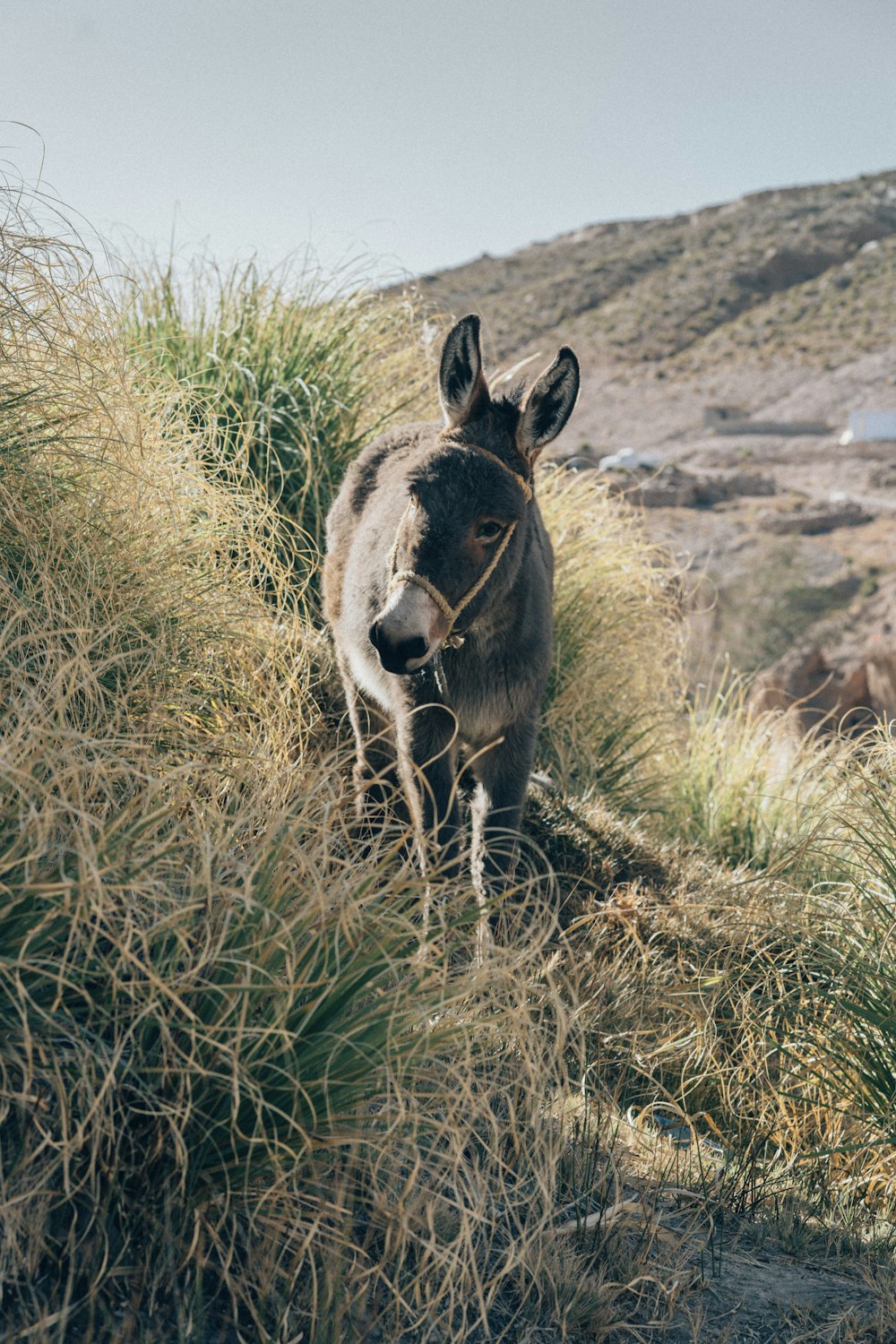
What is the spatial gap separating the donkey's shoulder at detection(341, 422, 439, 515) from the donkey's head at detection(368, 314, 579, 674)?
0.79 metres

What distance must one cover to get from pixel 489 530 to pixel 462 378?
579 millimetres

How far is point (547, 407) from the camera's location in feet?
11.9

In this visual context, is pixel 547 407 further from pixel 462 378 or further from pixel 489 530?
pixel 489 530

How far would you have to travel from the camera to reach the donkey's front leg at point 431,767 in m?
A: 3.68

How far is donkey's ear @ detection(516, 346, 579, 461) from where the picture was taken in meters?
3.55

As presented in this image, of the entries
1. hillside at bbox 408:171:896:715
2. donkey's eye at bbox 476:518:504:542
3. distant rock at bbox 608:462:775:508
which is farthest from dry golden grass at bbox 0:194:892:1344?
distant rock at bbox 608:462:775:508

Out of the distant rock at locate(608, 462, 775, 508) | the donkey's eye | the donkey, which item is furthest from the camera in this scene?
the distant rock at locate(608, 462, 775, 508)

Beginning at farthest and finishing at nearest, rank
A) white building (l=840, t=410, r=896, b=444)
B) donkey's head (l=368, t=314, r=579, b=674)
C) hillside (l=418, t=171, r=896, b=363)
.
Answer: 1. hillside (l=418, t=171, r=896, b=363)
2. white building (l=840, t=410, r=896, b=444)
3. donkey's head (l=368, t=314, r=579, b=674)

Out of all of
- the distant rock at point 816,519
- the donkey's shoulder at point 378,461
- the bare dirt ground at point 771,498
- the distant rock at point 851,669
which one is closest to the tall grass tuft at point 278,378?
the donkey's shoulder at point 378,461

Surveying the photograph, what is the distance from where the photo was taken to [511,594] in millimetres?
3795

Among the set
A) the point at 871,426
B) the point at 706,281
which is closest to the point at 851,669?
the point at 871,426

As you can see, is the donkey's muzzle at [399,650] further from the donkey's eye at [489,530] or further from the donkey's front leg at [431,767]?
the donkey's front leg at [431,767]

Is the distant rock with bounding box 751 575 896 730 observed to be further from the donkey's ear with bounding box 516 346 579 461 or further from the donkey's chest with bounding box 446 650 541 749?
the donkey's ear with bounding box 516 346 579 461

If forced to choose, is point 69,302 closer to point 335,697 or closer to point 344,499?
point 344,499
